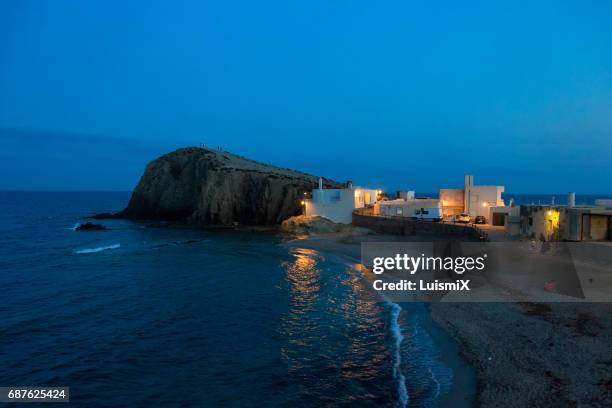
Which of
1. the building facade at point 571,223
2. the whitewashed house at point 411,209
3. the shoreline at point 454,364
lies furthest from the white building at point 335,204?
the shoreline at point 454,364

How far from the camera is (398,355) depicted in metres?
15.8

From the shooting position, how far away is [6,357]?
1591 cm

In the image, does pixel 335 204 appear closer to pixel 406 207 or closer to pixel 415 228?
pixel 406 207

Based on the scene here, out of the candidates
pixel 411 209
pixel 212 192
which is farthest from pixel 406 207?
pixel 212 192

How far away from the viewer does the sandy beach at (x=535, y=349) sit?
11.9 metres

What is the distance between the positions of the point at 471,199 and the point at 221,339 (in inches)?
1598

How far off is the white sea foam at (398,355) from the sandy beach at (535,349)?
1890 millimetres

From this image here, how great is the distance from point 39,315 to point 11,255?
25.3 m

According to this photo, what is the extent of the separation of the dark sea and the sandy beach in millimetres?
820

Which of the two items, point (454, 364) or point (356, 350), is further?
point (356, 350)

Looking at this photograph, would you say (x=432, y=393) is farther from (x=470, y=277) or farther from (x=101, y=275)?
(x=101, y=275)

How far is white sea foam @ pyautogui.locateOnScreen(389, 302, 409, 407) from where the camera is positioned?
12.7 meters

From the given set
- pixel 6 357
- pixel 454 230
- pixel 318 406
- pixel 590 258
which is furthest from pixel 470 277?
pixel 6 357

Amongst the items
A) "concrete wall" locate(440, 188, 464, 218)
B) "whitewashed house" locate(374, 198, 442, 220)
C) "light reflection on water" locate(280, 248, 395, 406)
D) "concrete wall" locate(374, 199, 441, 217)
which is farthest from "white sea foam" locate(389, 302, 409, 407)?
"concrete wall" locate(440, 188, 464, 218)
